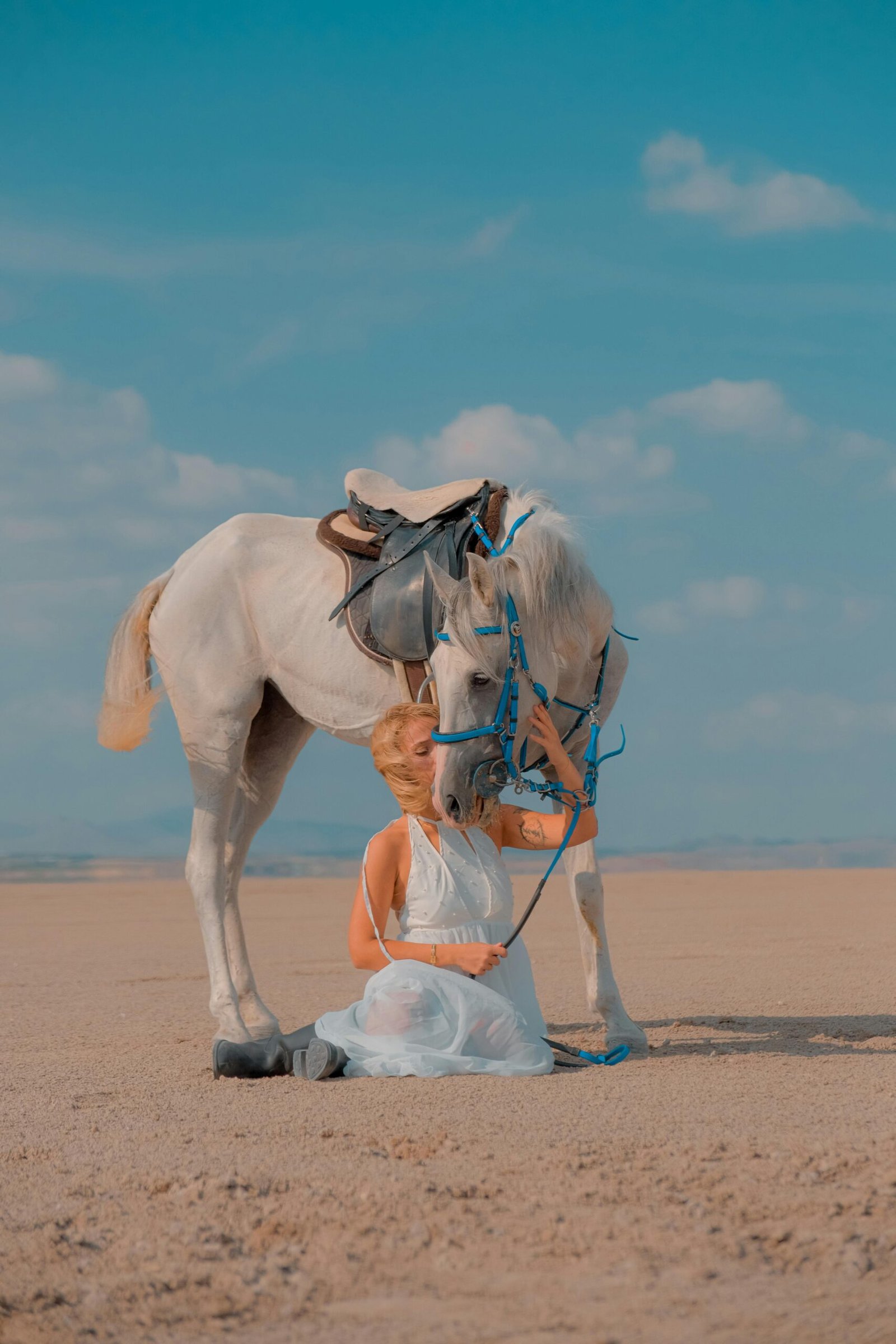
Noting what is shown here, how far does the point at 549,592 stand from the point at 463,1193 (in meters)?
2.54

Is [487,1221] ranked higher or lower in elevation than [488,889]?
lower

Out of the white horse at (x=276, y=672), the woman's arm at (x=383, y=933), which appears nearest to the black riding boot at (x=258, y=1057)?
the woman's arm at (x=383, y=933)

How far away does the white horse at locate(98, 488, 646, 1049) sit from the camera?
4.76 meters

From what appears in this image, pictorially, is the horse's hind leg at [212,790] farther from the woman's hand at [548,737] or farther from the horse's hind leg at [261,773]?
the woman's hand at [548,737]

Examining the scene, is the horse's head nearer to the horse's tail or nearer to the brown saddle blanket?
the brown saddle blanket

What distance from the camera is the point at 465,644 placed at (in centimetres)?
450

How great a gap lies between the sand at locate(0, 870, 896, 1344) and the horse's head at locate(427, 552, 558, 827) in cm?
100

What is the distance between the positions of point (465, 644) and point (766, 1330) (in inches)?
110

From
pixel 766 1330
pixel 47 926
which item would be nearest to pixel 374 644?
pixel 766 1330

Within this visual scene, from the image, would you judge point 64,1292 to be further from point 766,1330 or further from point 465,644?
point 465,644

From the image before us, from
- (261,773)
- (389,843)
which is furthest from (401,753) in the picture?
(261,773)

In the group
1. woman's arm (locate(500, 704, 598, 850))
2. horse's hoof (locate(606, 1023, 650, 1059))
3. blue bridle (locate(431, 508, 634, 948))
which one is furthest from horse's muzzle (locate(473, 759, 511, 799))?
horse's hoof (locate(606, 1023, 650, 1059))

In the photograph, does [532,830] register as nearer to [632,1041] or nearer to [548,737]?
[548,737]

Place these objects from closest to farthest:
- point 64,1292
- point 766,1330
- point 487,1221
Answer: point 766,1330
point 64,1292
point 487,1221
